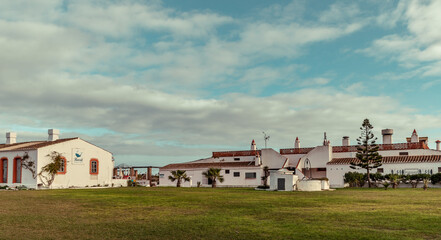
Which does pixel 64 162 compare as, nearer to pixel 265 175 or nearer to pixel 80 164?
pixel 80 164

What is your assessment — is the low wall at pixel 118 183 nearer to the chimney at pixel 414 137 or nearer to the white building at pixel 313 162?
the white building at pixel 313 162

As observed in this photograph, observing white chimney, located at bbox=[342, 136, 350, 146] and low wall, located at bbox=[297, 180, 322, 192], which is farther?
white chimney, located at bbox=[342, 136, 350, 146]

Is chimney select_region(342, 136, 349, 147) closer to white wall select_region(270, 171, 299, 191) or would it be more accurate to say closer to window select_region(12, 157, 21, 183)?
white wall select_region(270, 171, 299, 191)

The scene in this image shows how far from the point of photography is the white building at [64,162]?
136ft

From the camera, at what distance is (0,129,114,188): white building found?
4147cm

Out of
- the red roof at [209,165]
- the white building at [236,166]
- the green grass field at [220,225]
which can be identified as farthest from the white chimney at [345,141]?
the green grass field at [220,225]

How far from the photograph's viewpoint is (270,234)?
379 inches

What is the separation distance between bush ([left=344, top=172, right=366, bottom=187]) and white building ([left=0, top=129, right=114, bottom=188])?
91.8ft

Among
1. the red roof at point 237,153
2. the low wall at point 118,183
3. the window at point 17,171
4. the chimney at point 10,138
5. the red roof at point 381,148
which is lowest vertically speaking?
the low wall at point 118,183

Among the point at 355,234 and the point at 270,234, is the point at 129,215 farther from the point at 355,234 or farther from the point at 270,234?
the point at 355,234

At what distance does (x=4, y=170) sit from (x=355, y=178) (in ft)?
127

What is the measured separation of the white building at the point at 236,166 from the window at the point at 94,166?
11.7m

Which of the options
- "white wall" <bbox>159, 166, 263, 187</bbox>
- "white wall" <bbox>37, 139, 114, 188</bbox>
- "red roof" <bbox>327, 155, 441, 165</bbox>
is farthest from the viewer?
"white wall" <bbox>159, 166, 263, 187</bbox>

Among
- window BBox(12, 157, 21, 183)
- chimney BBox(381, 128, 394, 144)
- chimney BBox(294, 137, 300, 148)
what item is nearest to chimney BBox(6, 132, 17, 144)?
window BBox(12, 157, 21, 183)
